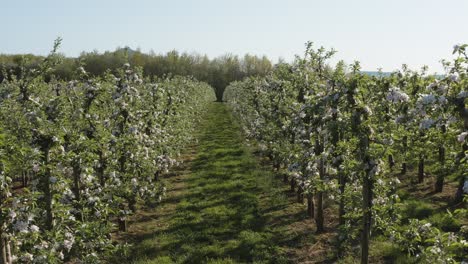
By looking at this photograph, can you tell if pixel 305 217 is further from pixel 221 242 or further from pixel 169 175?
pixel 169 175

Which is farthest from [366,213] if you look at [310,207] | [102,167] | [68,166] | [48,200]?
[102,167]

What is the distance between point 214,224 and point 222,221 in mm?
444

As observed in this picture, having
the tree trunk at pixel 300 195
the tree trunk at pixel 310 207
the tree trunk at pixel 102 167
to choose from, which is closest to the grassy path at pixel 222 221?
the tree trunk at pixel 310 207

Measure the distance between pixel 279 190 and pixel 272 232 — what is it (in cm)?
568

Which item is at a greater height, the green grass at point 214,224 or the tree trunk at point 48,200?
the tree trunk at point 48,200

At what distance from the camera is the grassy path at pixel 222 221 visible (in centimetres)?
1452

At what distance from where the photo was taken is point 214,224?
17.5 meters

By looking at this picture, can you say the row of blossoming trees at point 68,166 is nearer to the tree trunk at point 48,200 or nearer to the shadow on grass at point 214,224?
the tree trunk at point 48,200

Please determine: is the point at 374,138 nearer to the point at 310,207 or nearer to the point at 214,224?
the point at 310,207

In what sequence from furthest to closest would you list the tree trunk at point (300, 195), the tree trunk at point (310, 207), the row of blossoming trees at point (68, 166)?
the tree trunk at point (300, 195)
the tree trunk at point (310, 207)
the row of blossoming trees at point (68, 166)

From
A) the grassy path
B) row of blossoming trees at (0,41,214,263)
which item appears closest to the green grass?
the grassy path

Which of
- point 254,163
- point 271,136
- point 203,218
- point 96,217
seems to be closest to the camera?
point 96,217

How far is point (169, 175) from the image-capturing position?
26625 mm

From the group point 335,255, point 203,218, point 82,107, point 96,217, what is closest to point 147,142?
point 203,218
